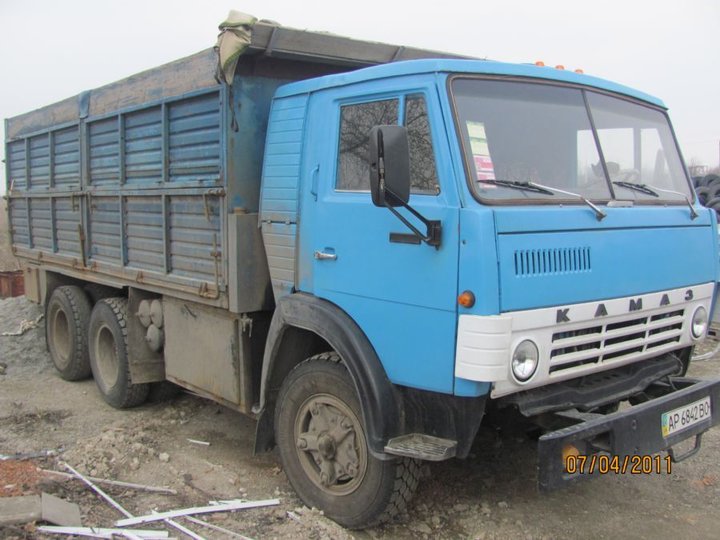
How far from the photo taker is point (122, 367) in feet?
19.6

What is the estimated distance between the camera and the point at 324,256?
12.5 feet

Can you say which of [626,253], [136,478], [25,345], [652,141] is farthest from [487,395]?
[25,345]

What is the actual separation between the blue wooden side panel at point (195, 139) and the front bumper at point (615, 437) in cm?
269

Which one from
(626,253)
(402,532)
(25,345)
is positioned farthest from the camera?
(25,345)

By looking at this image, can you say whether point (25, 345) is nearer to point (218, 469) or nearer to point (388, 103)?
point (218, 469)

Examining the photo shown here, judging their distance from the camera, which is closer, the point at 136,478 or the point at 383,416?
the point at 383,416

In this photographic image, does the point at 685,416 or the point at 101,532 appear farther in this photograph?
the point at 685,416

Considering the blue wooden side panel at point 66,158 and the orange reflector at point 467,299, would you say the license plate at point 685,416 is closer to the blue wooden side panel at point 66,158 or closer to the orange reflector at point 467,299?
the orange reflector at point 467,299

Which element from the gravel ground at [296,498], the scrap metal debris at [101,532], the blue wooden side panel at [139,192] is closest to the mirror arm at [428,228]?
the gravel ground at [296,498]

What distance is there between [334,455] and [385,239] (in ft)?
4.15

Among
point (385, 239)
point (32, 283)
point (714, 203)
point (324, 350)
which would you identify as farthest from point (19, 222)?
point (714, 203)

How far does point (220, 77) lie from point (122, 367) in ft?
9.53

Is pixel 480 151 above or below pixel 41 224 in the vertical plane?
above

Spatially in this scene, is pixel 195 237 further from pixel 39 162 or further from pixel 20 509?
pixel 39 162
